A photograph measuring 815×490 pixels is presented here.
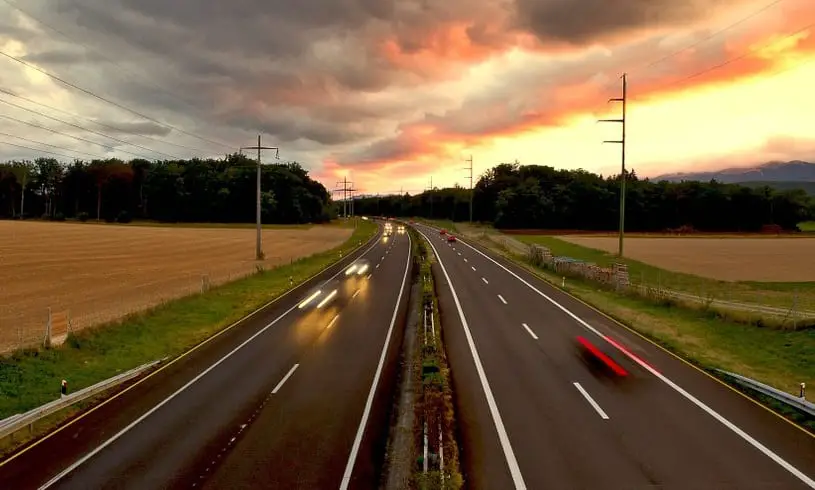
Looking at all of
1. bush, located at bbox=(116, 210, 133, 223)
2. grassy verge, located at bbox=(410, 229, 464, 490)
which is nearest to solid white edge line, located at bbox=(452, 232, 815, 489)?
grassy verge, located at bbox=(410, 229, 464, 490)

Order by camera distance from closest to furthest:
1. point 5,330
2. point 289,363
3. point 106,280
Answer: point 289,363 → point 5,330 → point 106,280

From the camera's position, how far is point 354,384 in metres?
19.8

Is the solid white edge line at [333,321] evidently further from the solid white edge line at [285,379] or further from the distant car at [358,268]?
the distant car at [358,268]

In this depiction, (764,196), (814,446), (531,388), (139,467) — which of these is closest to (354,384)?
(531,388)

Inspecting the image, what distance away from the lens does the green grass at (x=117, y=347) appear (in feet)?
62.1

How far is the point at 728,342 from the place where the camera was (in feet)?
85.2

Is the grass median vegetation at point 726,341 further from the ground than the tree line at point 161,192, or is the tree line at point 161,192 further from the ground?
the tree line at point 161,192

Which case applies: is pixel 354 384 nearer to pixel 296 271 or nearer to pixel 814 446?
pixel 814 446

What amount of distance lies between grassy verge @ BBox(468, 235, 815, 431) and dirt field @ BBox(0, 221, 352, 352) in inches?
1245

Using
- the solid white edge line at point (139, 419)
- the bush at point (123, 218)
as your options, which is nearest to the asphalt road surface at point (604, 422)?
the solid white edge line at point (139, 419)

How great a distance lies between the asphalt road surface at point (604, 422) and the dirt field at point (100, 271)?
72.9 ft

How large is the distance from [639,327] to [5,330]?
34958mm

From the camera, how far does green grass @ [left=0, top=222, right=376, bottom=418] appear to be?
62.1 feet

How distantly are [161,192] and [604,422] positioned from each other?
189 metres
